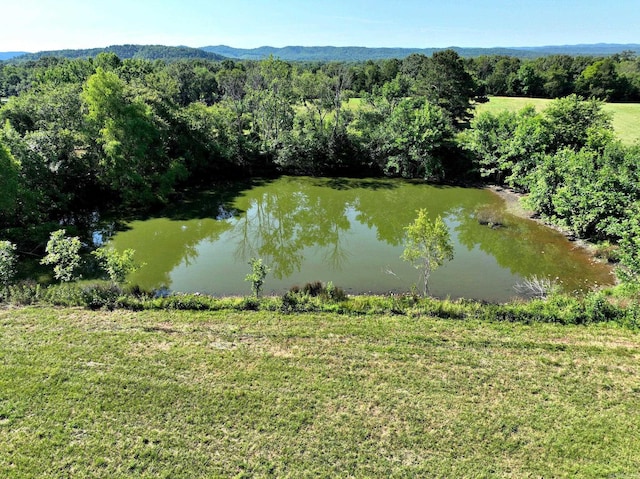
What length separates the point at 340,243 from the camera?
19.3m

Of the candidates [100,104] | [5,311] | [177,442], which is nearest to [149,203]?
[100,104]

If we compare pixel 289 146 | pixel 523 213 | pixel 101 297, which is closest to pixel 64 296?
pixel 101 297

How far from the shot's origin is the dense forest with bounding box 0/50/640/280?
57.7ft

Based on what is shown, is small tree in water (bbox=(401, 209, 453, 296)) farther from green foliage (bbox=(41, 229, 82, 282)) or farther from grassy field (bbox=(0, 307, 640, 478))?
green foliage (bbox=(41, 229, 82, 282))

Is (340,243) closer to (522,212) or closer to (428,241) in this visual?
(428,241)

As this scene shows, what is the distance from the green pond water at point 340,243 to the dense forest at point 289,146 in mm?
1957

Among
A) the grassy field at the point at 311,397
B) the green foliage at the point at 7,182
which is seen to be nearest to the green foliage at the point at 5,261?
the grassy field at the point at 311,397

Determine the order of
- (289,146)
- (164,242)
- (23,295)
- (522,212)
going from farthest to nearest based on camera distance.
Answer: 1. (289,146)
2. (522,212)
3. (164,242)
4. (23,295)

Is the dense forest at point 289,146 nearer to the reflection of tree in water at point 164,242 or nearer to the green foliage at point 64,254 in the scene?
the reflection of tree in water at point 164,242

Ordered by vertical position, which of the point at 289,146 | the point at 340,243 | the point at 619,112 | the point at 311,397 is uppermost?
the point at 619,112

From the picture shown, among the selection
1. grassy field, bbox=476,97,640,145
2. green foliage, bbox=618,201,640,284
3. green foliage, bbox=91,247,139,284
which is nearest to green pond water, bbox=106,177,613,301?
green foliage, bbox=618,201,640,284

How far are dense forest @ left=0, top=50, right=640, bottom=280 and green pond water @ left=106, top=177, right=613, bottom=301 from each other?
196 centimetres

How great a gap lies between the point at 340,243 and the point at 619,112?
43.1m

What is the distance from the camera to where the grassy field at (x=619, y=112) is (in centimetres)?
→ 3477
